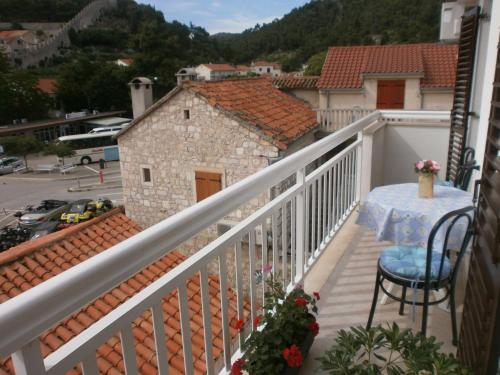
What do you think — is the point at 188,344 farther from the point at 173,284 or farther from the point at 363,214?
the point at 363,214

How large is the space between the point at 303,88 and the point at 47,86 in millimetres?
36515

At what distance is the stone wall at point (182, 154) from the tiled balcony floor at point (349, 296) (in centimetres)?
670

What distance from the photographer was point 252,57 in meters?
74.2

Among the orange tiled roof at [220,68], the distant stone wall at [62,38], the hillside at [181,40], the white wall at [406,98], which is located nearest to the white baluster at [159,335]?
the white wall at [406,98]

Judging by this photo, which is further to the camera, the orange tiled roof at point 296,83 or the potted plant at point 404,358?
the orange tiled roof at point 296,83

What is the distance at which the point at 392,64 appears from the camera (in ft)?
54.6

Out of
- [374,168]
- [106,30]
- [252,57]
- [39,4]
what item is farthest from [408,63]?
[39,4]

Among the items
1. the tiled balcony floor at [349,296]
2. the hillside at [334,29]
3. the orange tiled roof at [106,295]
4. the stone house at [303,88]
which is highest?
the hillside at [334,29]

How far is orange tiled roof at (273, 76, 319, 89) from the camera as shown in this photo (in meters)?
18.3

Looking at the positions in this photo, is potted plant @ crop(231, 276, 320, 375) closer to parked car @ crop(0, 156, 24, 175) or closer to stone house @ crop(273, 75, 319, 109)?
stone house @ crop(273, 75, 319, 109)

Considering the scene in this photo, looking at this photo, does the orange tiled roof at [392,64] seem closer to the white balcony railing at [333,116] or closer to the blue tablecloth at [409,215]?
the white balcony railing at [333,116]

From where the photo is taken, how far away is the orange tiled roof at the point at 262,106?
10.3 m

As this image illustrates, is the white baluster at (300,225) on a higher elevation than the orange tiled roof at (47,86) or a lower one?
lower

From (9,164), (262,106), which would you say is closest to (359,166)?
(262,106)
